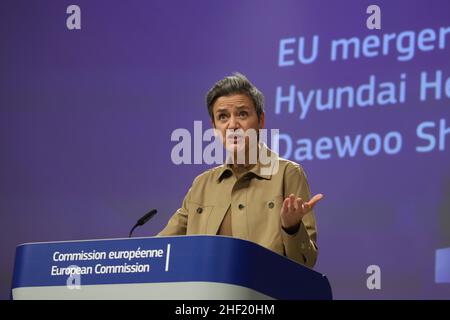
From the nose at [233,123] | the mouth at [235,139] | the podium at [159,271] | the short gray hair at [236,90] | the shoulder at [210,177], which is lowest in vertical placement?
the podium at [159,271]

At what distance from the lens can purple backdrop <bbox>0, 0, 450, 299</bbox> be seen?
177 inches

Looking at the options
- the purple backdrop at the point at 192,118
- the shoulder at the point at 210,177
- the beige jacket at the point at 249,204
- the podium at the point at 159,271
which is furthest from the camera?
the purple backdrop at the point at 192,118

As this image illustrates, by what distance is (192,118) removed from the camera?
16.6ft

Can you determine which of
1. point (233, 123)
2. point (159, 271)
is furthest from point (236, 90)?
point (159, 271)

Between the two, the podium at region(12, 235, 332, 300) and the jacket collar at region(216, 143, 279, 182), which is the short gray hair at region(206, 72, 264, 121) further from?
the podium at region(12, 235, 332, 300)

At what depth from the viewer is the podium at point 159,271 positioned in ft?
7.07

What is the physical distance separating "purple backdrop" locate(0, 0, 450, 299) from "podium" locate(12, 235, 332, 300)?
2.18 meters

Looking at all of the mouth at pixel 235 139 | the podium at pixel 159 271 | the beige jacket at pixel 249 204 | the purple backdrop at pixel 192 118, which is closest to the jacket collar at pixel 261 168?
the beige jacket at pixel 249 204

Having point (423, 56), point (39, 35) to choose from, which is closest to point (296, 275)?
point (423, 56)

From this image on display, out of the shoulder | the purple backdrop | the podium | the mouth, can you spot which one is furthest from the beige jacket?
the purple backdrop

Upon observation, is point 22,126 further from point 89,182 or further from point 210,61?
point 210,61

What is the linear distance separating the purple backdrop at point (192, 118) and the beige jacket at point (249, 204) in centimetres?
166

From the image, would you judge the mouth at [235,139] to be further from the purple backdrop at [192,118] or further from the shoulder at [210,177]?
the purple backdrop at [192,118]
